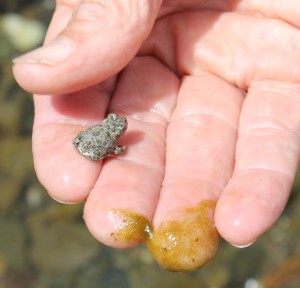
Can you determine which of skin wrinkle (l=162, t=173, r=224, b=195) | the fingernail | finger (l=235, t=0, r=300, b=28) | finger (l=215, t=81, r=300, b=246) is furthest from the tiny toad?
finger (l=235, t=0, r=300, b=28)

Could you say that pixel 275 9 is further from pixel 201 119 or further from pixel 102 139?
pixel 102 139

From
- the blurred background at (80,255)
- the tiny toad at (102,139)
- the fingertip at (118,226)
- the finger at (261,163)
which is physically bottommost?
the blurred background at (80,255)

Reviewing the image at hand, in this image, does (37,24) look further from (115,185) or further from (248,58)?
(115,185)

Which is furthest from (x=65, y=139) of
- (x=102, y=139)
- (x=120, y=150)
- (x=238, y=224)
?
(x=238, y=224)

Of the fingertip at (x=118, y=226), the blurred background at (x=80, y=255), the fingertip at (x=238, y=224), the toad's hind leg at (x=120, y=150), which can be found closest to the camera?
the fingertip at (x=238, y=224)

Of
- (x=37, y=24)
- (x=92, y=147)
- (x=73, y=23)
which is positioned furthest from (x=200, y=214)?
(x=37, y=24)

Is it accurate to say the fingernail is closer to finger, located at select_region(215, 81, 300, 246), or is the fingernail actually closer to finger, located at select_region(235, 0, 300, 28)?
finger, located at select_region(215, 81, 300, 246)

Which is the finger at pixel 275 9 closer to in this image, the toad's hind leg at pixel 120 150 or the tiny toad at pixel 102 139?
the tiny toad at pixel 102 139

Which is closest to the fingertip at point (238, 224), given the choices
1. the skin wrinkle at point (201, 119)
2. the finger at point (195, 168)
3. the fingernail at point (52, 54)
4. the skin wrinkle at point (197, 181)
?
the finger at point (195, 168)
